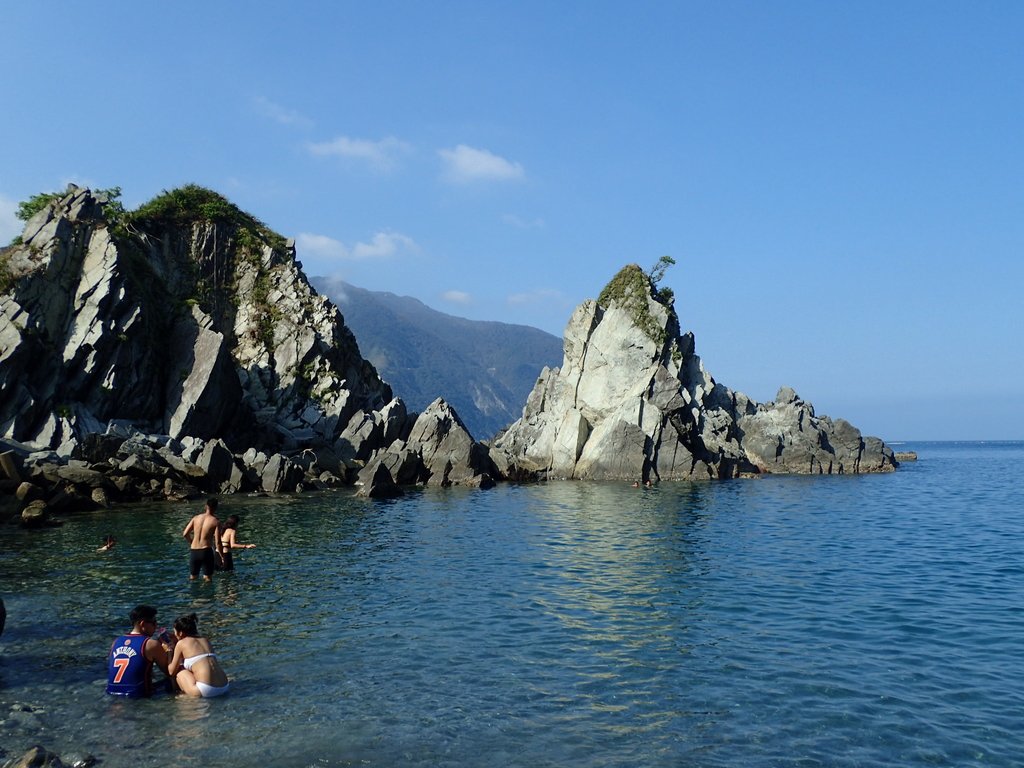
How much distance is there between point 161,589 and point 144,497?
94.7ft

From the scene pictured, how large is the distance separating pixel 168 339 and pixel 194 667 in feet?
189

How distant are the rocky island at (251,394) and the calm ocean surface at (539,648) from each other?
62.1 feet

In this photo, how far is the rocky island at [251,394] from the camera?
168 ft

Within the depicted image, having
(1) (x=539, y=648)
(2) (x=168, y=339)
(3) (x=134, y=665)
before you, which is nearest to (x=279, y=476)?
(2) (x=168, y=339)

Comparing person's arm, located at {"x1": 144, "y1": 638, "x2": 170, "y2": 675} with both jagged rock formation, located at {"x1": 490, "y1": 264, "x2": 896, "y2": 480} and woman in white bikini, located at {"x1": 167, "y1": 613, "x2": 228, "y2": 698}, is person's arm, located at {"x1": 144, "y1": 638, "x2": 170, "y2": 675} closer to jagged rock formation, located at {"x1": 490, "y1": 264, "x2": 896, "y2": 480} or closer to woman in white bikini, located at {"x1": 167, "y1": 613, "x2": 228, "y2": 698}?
woman in white bikini, located at {"x1": 167, "y1": 613, "x2": 228, "y2": 698}

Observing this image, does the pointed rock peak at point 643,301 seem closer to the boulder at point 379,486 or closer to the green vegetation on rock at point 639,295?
the green vegetation on rock at point 639,295

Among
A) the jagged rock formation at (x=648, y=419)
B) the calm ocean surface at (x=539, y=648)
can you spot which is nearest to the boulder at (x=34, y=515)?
the calm ocean surface at (x=539, y=648)

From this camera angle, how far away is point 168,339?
6450 centimetres

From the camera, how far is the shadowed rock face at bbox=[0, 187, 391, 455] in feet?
176

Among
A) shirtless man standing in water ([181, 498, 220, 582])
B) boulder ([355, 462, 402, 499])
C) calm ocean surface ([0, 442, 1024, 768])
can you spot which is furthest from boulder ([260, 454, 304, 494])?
shirtless man standing in water ([181, 498, 220, 582])

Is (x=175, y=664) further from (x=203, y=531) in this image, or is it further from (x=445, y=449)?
(x=445, y=449)

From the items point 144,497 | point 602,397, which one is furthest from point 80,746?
point 602,397

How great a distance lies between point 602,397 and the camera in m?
80.4

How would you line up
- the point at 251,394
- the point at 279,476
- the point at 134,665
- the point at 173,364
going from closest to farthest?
the point at 134,665, the point at 279,476, the point at 173,364, the point at 251,394
